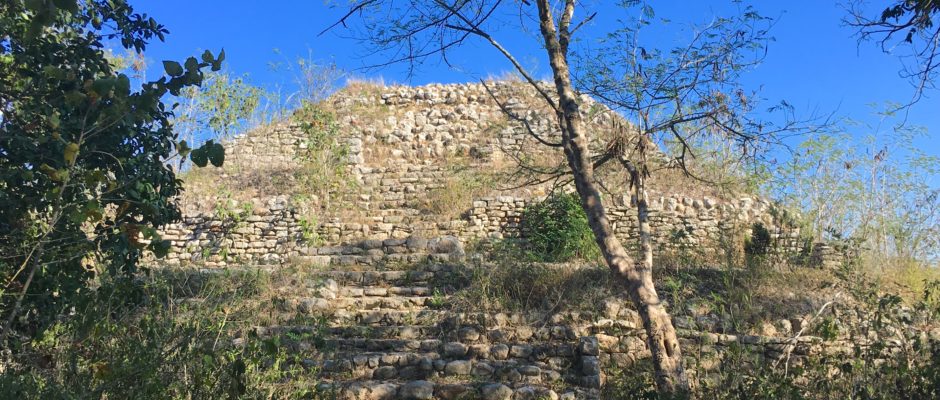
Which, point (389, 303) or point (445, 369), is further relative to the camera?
point (389, 303)

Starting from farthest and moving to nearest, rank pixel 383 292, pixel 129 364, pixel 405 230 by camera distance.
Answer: pixel 405 230, pixel 383 292, pixel 129 364

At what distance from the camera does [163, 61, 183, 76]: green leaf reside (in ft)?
9.55

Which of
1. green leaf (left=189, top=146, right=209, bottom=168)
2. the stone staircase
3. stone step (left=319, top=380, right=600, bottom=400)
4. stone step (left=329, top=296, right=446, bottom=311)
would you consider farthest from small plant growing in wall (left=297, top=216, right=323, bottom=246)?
green leaf (left=189, top=146, right=209, bottom=168)

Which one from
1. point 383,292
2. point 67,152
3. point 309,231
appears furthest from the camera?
point 309,231

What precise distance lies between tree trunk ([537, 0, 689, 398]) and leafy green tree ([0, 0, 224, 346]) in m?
3.41

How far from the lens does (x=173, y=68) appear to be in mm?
2945

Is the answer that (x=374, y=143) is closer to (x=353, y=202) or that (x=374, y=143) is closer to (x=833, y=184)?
(x=353, y=202)

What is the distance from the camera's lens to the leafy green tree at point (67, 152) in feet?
10.2

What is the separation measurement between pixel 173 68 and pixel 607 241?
3801 mm

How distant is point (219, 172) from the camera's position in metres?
15.2

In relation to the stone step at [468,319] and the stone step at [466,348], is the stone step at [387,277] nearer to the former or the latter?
the stone step at [468,319]

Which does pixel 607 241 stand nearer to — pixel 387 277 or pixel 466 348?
pixel 466 348

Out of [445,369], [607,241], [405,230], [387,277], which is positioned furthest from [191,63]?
[405,230]

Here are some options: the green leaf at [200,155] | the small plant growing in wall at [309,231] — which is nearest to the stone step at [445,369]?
the green leaf at [200,155]
